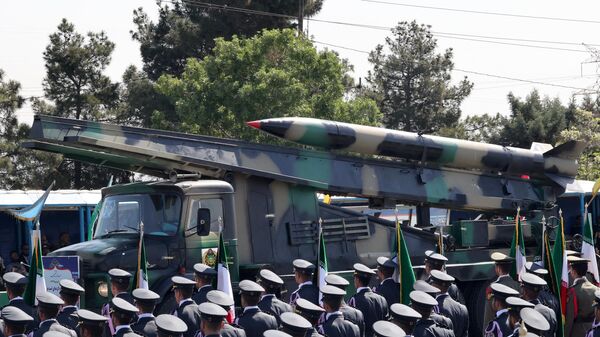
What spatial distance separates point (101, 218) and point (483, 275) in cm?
547

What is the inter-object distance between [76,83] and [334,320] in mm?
25643

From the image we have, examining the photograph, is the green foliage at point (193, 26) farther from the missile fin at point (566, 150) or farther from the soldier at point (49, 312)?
the soldier at point (49, 312)

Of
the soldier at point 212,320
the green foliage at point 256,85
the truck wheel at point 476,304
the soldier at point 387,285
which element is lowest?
the truck wheel at point 476,304

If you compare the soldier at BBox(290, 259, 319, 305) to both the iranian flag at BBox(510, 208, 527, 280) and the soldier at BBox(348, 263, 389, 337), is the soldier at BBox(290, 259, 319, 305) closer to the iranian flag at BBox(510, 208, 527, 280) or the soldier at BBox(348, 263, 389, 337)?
the soldier at BBox(348, 263, 389, 337)

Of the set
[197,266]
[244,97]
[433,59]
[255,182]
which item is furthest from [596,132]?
[197,266]

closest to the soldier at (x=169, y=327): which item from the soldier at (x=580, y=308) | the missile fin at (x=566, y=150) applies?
the soldier at (x=580, y=308)

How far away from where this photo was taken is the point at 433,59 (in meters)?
46.6

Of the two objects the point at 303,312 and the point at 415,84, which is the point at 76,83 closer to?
the point at 415,84

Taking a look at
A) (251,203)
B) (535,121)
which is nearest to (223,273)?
(251,203)

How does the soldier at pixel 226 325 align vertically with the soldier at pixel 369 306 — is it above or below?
above

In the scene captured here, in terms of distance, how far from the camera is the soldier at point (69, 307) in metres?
8.99

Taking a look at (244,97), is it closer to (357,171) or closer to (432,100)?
(357,171)

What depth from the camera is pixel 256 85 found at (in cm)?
2684

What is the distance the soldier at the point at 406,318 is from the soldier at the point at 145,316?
80.5 inches
